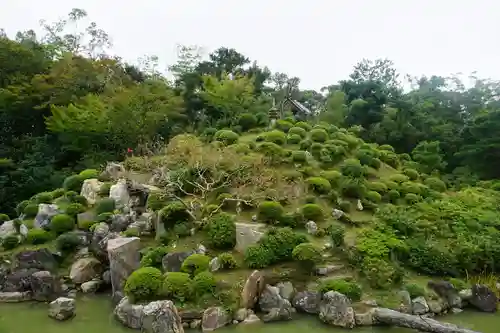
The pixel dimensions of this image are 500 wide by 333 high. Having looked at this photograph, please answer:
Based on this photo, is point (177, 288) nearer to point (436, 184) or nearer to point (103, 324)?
point (103, 324)

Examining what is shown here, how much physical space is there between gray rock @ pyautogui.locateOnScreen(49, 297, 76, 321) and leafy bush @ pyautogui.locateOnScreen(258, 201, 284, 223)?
532cm

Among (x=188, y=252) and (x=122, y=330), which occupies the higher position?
(x=188, y=252)

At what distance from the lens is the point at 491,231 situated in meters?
13.5

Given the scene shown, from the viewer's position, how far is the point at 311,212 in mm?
13391

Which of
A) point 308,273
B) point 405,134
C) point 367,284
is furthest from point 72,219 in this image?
point 405,134

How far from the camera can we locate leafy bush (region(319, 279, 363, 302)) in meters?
10.4

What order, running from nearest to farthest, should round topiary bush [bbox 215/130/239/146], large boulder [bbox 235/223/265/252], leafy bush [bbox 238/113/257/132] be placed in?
large boulder [bbox 235/223/265/252]
round topiary bush [bbox 215/130/239/146]
leafy bush [bbox 238/113/257/132]

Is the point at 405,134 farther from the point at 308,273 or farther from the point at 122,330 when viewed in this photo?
the point at 122,330

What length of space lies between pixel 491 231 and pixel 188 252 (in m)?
8.65

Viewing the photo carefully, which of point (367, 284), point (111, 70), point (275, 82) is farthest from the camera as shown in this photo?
point (275, 82)

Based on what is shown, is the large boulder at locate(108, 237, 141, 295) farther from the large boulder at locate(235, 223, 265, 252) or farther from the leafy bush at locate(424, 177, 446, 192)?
the leafy bush at locate(424, 177, 446, 192)

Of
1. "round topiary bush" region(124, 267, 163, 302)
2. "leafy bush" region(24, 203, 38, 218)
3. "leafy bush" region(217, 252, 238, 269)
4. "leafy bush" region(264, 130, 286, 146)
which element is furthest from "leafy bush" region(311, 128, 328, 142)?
"leafy bush" region(24, 203, 38, 218)

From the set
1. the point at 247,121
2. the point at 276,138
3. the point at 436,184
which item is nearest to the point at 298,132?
the point at 276,138

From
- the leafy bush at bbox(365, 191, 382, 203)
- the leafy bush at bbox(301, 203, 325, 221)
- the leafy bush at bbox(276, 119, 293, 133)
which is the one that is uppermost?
the leafy bush at bbox(276, 119, 293, 133)
